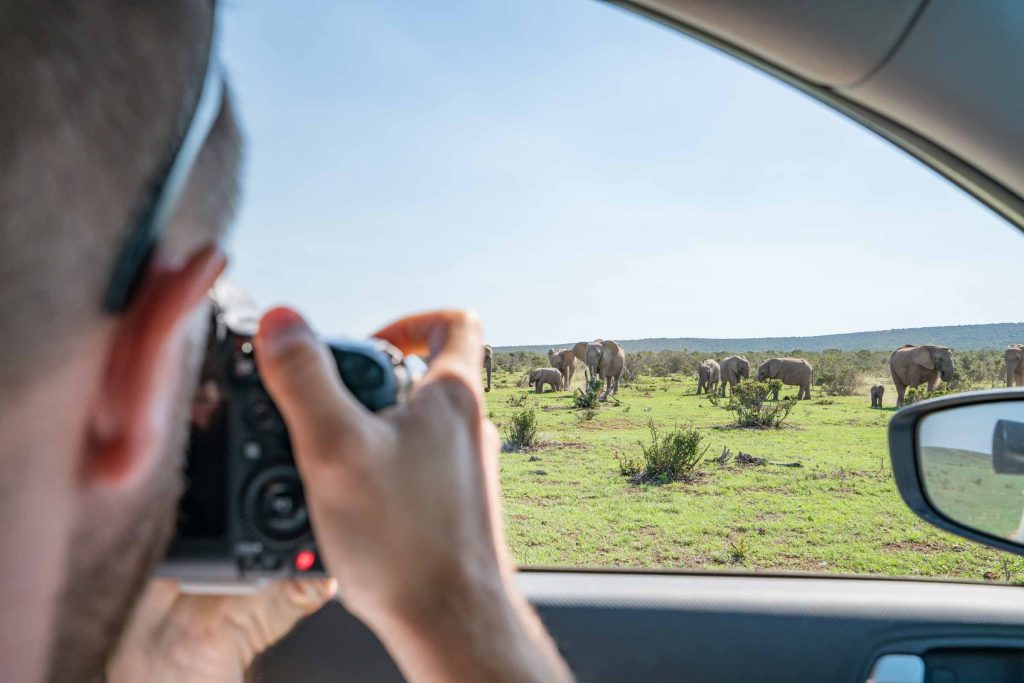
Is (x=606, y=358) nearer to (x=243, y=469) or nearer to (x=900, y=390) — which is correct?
(x=900, y=390)

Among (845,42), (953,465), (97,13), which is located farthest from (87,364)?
(953,465)

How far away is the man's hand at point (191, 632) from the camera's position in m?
1.06

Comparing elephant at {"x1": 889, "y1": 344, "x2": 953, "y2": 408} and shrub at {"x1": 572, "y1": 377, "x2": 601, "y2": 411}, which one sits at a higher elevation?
elephant at {"x1": 889, "y1": 344, "x2": 953, "y2": 408}

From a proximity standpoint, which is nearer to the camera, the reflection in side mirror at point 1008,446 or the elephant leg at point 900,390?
the reflection in side mirror at point 1008,446

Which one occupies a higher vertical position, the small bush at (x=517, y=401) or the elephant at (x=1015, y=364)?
the elephant at (x=1015, y=364)

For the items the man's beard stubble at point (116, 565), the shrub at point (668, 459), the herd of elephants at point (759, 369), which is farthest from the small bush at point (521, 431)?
the man's beard stubble at point (116, 565)

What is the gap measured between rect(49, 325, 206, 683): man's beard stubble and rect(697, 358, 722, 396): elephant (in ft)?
23.1

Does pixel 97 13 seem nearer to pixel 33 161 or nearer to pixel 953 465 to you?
pixel 33 161

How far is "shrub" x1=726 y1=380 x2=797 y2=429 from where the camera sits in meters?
5.90

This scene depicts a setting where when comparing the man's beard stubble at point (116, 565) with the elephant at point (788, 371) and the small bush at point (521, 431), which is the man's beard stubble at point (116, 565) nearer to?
the small bush at point (521, 431)

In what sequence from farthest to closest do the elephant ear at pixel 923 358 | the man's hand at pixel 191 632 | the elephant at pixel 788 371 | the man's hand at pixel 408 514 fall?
the elephant at pixel 788 371
the elephant ear at pixel 923 358
the man's hand at pixel 191 632
the man's hand at pixel 408 514

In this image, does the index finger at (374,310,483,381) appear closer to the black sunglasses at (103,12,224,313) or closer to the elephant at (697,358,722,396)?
the black sunglasses at (103,12,224,313)

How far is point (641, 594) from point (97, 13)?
1677 mm

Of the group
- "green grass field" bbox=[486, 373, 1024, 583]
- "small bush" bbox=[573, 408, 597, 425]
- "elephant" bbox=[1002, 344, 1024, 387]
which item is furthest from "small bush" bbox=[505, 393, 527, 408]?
"elephant" bbox=[1002, 344, 1024, 387]
